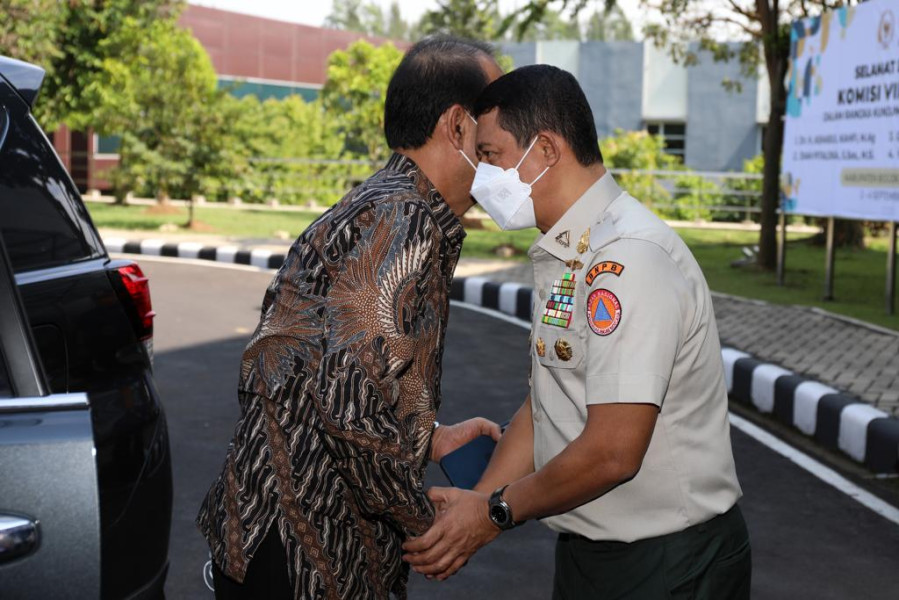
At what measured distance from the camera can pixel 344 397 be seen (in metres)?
2.19

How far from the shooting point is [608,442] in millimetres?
2207

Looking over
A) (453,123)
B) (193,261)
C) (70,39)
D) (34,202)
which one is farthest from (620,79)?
(453,123)

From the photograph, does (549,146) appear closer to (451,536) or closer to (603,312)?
(603,312)

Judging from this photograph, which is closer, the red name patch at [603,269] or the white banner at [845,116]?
the red name patch at [603,269]

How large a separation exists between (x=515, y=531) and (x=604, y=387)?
3.04m

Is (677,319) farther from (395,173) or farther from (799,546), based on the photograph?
(799,546)

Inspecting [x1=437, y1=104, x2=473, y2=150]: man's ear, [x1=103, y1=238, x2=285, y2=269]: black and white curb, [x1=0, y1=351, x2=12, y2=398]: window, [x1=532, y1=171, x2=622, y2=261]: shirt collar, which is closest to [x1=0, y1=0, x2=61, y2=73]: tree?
[x1=103, y1=238, x2=285, y2=269]: black and white curb

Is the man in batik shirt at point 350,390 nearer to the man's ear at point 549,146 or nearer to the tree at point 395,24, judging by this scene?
the man's ear at point 549,146

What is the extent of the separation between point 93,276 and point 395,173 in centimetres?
124

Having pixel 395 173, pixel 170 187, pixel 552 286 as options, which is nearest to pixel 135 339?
pixel 395 173

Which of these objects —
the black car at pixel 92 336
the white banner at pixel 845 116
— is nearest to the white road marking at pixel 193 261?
the white banner at pixel 845 116

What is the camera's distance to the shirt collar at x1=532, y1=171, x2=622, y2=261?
2393 mm

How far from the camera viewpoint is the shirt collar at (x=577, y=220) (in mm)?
2393

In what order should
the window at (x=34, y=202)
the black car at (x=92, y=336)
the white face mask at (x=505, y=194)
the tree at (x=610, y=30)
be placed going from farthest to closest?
the tree at (x=610, y=30) < the window at (x=34, y=202) < the black car at (x=92, y=336) < the white face mask at (x=505, y=194)
